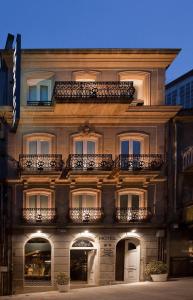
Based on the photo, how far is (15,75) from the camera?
27688mm

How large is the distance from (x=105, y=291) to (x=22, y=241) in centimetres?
650

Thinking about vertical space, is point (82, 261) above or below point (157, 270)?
Answer: above

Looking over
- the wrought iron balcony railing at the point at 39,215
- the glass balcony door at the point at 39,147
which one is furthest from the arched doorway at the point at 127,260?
the glass balcony door at the point at 39,147

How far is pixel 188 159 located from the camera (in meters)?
29.8

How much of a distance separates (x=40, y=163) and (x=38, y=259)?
5574mm

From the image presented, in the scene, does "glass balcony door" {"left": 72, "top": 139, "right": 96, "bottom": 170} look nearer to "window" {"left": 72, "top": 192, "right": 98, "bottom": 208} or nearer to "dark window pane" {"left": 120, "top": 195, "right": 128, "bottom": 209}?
"window" {"left": 72, "top": 192, "right": 98, "bottom": 208}

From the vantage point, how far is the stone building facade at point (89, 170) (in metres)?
29.5

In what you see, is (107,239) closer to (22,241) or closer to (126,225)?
(126,225)

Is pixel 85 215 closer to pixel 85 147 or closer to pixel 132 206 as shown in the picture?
pixel 132 206

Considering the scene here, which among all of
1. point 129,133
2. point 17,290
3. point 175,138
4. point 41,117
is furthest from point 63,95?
point 17,290

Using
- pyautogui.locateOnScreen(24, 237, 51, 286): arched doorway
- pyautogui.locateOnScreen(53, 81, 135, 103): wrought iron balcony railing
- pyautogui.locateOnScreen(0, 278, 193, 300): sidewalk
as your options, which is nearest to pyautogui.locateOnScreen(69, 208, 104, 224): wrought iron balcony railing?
pyautogui.locateOnScreen(24, 237, 51, 286): arched doorway

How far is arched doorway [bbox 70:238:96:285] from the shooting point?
98.5 feet

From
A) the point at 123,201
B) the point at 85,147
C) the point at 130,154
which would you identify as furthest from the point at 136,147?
the point at 123,201

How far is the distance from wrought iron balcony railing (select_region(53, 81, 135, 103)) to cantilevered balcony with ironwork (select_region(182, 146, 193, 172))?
15.0ft
